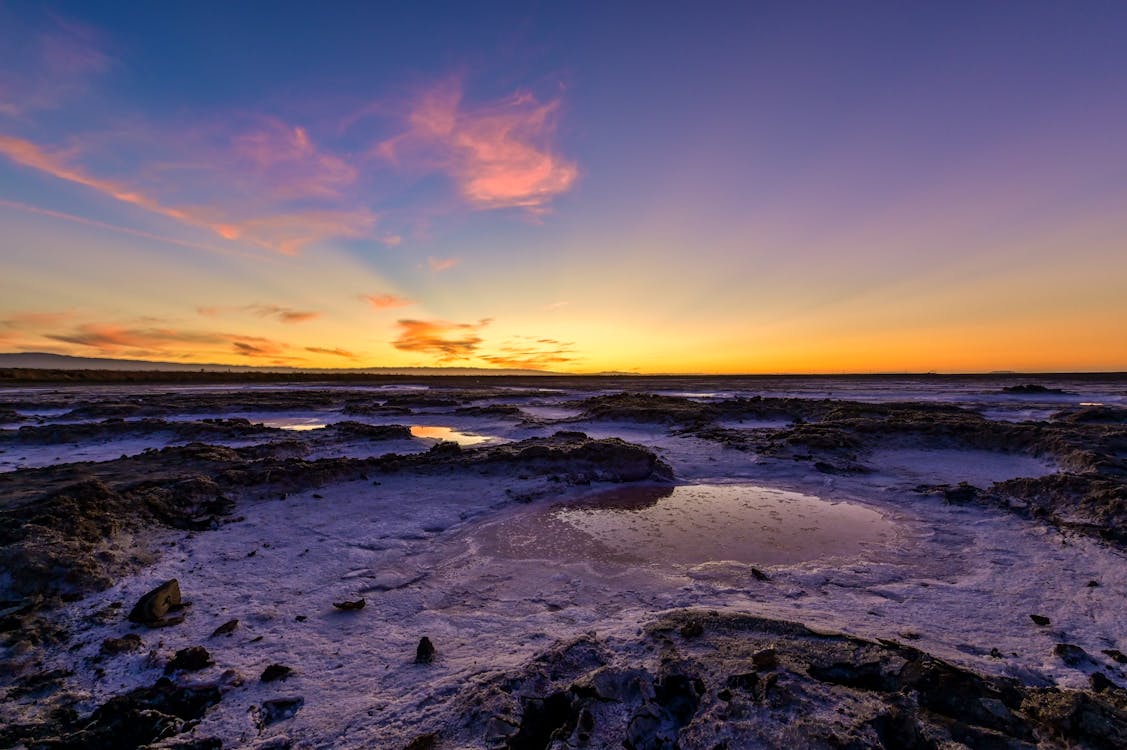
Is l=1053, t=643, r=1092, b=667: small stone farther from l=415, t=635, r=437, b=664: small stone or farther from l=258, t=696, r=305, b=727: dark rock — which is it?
l=258, t=696, r=305, b=727: dark rock

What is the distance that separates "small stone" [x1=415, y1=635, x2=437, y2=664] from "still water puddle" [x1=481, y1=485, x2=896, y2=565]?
2738 mm

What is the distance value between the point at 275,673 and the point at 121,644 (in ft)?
5.76

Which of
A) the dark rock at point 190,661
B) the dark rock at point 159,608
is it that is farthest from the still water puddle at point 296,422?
the dark rock at point 190,661

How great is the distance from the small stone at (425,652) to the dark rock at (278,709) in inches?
37.8

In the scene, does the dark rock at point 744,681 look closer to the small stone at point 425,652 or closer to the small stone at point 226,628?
the small stone at point 425,652

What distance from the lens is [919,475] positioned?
493 inches

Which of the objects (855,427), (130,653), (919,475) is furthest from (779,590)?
(855,427)

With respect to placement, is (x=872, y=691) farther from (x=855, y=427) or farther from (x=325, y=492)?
(x=855, y=427)

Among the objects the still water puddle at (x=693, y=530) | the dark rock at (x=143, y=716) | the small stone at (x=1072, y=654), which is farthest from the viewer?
the still water puddle at (x=693, y=530)

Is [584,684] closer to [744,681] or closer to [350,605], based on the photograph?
[744,681]

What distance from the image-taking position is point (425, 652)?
460cm

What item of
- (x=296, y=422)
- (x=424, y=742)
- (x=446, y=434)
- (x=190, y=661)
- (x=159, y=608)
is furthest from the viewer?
(x=296, y=422)

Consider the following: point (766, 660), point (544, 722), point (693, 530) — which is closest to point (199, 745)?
point (544, 722)

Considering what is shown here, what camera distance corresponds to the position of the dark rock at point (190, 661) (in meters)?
4.44
